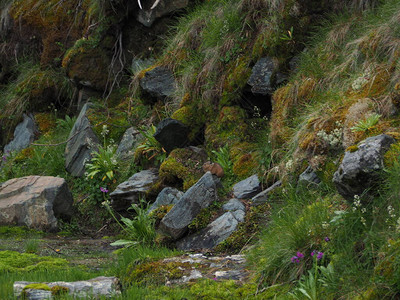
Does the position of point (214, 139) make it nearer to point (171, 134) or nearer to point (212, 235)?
point (171, 134)

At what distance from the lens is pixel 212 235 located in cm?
633

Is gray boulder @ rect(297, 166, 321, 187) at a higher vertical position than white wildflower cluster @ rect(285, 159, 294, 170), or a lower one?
lower

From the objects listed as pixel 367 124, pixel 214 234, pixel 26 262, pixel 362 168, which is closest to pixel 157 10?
pixel 214 234

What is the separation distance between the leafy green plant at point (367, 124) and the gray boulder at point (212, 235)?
1.95m

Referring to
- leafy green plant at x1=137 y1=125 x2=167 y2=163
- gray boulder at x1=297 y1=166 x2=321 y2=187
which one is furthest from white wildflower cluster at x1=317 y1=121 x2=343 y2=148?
leafy green plant at x1=137 y1=125 x2=167 y2=163

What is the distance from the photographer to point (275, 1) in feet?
27.6

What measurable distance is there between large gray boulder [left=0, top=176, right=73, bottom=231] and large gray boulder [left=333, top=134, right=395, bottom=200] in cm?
550

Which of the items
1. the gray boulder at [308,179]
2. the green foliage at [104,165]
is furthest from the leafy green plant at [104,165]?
the gray boulder at [308,179]

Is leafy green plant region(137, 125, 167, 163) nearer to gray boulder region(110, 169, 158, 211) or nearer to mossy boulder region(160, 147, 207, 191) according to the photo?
gray boulder region(110, 169, 158, 211)

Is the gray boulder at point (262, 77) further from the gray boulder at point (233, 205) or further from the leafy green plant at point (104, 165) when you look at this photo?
the leafy green plant at point (104, 165)

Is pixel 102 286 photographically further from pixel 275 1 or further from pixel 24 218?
pixel 275 1

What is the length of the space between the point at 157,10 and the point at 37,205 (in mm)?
5026

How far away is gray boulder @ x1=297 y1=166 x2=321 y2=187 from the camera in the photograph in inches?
226

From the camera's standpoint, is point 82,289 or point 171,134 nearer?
point 82,289
